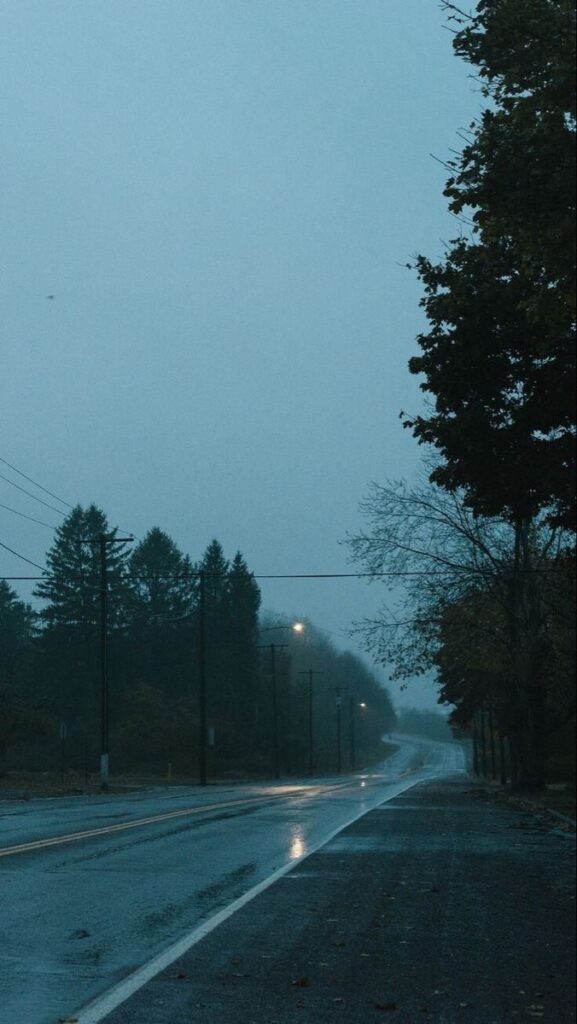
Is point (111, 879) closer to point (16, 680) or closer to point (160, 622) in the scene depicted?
point (16, 680)

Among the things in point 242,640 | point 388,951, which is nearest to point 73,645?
point 242,640

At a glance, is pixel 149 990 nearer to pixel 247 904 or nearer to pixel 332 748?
pixel 247 904

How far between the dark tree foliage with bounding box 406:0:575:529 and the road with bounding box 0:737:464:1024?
18.5 feet

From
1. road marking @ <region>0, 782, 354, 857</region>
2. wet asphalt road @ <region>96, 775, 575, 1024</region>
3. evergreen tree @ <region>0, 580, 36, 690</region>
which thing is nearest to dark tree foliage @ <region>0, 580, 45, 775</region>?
evergreen tree @ <region>0, 580, 36, 690</region>

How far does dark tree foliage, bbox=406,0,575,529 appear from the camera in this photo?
11.8 meters

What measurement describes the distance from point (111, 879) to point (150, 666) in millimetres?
86768

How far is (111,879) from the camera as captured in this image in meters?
13.1

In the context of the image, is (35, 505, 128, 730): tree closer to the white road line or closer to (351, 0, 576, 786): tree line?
(351, 0, 576, 786): tree line

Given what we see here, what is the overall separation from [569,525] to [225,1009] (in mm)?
11259

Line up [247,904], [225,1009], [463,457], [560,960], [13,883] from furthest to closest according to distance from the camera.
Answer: [463,457] < [13,883] < [247,904] < [560,960] < [225,1009]

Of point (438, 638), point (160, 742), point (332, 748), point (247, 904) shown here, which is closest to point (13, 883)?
point (247, 904)

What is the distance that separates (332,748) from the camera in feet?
463

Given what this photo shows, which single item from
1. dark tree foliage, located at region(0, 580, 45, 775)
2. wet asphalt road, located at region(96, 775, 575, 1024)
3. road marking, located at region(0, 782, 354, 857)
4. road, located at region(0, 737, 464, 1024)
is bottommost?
wet asphalt road, located at region(96, 775, 575, 1024)

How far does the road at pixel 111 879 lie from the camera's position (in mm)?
8453
